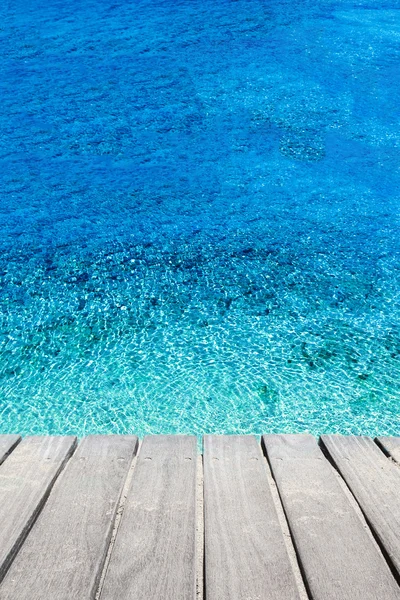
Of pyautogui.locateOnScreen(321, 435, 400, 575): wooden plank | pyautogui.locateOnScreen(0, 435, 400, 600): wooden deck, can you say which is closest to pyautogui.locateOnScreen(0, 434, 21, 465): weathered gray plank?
pyautogui.locateOnScreen(0, 435, 400, 600): wooden deck

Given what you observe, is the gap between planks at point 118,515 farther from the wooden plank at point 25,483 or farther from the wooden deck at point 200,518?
the wooden plank at point 25,483

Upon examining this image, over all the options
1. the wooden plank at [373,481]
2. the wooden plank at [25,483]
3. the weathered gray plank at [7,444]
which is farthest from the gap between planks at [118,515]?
the wooden plank at [373,481]

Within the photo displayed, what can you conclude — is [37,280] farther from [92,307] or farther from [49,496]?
[49,496]

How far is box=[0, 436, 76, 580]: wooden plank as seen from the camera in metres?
1.16

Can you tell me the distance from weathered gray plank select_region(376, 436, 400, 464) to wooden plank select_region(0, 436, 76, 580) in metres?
0.78

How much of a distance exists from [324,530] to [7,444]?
31.9 inches

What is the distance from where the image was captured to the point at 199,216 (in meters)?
5.50

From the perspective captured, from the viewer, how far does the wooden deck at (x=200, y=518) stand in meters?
1.05

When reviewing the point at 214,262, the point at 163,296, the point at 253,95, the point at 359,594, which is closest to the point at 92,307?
the point at 163,296

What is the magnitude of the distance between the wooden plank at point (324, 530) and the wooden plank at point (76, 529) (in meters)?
0.36

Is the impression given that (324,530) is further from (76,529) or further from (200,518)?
(76,529)

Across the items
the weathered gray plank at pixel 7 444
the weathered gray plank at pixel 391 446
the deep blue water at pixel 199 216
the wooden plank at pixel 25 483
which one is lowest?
the deep blue water at pixel 199 216

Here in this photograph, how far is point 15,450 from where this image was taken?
1543 mm

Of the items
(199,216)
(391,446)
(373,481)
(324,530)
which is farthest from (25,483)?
(199,216)
